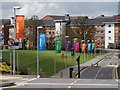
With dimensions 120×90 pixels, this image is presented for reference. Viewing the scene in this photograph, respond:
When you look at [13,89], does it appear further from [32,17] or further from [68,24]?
[68,24]

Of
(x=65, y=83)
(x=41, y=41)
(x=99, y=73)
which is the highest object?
(x=41, y=41)

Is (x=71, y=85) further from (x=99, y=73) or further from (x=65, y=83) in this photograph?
(x=99, y=73)

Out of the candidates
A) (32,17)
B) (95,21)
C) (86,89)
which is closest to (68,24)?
(95,21)

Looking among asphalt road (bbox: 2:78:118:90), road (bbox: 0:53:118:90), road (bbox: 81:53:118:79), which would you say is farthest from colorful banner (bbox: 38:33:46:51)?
asphalt road (bbox: 2:78:118:90)

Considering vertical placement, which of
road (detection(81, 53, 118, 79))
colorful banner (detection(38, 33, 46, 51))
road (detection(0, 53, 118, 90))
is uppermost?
colorful banner (detection(38, 33, 46, 51))

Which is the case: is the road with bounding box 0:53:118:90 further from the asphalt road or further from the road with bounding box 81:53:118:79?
the road with bounding box 81:53:118:79

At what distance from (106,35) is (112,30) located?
361 centimetres

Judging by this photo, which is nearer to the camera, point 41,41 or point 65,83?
point 65,83

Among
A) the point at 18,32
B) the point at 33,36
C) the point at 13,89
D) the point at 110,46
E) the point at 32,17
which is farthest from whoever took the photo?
the point at 110,46

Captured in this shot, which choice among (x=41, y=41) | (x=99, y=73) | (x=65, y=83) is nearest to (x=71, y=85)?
(x=65, y=83)

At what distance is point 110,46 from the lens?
486 feet

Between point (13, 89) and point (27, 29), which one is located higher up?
point (27, 29)

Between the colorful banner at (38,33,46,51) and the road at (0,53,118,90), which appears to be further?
the colorful banner at (38,33,46,51)

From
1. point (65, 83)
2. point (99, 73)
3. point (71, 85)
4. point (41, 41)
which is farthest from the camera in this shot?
point (99, 73)
